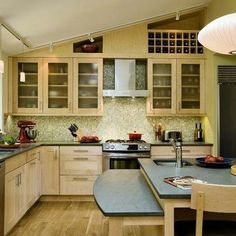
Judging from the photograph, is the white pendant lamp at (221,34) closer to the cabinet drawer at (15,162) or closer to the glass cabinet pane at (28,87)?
the cabinet drawer at (15,162)

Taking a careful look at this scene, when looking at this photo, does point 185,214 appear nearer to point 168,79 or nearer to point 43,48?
point 168,79

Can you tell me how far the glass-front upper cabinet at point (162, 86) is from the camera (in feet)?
16.7

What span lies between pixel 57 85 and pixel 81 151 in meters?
1.17

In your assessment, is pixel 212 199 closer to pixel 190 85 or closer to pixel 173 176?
pixel 173 176

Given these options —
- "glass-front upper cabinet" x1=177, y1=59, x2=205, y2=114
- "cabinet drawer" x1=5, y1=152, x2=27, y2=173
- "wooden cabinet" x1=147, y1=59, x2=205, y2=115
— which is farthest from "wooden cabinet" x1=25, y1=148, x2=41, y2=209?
"glass-front upper cabinet" x1=177, y1=59, x2=205, y2=114

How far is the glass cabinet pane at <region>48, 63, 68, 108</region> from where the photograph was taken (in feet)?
16.6

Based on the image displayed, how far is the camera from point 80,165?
4750 millimetres

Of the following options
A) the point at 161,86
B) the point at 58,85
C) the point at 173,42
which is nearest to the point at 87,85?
the point at 58,85

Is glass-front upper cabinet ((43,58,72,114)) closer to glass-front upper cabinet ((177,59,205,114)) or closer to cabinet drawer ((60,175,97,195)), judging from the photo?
cabinet drawer ((60,175,97,195))

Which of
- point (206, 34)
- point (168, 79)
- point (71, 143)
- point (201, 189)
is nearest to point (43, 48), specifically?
point (71, 143)

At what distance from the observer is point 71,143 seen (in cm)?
478

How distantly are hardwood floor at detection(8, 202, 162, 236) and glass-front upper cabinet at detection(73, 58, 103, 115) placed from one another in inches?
58.9

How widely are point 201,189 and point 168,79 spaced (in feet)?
12.0

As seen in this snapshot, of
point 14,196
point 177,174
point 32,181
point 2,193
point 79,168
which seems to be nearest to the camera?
point 177,174
